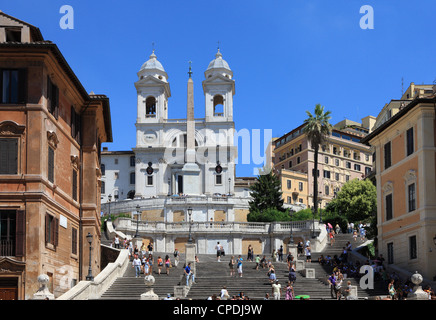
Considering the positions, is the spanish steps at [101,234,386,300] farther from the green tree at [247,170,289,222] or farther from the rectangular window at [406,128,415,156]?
the green tree at [247,170,289,222]

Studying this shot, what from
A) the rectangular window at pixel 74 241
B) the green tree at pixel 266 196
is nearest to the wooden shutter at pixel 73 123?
the rectangular window at pixel 74 241

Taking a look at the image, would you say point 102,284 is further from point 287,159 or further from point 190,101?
point 287,159

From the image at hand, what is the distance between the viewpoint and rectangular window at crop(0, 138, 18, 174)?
112 ft

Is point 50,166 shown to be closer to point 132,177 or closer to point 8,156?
point 8,156

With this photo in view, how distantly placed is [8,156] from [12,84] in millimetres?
3392

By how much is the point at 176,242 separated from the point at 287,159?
2662 inches

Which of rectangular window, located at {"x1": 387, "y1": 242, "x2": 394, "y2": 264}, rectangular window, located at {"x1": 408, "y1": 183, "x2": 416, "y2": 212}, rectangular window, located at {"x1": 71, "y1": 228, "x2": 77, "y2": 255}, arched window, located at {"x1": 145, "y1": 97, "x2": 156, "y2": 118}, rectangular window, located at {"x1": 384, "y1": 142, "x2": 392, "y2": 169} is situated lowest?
rectangular window, located at {"x1": 387, "y1": 242, "x2": 394, "y2": 264}

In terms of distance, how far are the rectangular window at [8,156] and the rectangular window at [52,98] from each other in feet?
8.71

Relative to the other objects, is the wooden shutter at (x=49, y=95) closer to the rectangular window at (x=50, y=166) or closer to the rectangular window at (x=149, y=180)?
the rectangular window at (x=50, y=166)

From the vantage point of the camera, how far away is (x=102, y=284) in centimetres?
3938

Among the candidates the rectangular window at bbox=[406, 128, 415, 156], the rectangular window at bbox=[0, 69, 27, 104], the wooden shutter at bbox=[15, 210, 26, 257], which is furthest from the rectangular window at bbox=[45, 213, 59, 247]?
the rectangular window at bbox=[406, 128, 415, 156]

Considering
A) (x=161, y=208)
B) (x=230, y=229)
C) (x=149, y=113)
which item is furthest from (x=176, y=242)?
(x=149, y=113)

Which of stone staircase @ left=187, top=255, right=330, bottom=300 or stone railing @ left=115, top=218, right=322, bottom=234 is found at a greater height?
stone railing @ left=115, top=218, right=322, bottom=234

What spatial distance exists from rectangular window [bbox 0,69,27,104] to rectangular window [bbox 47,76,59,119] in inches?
56.4
